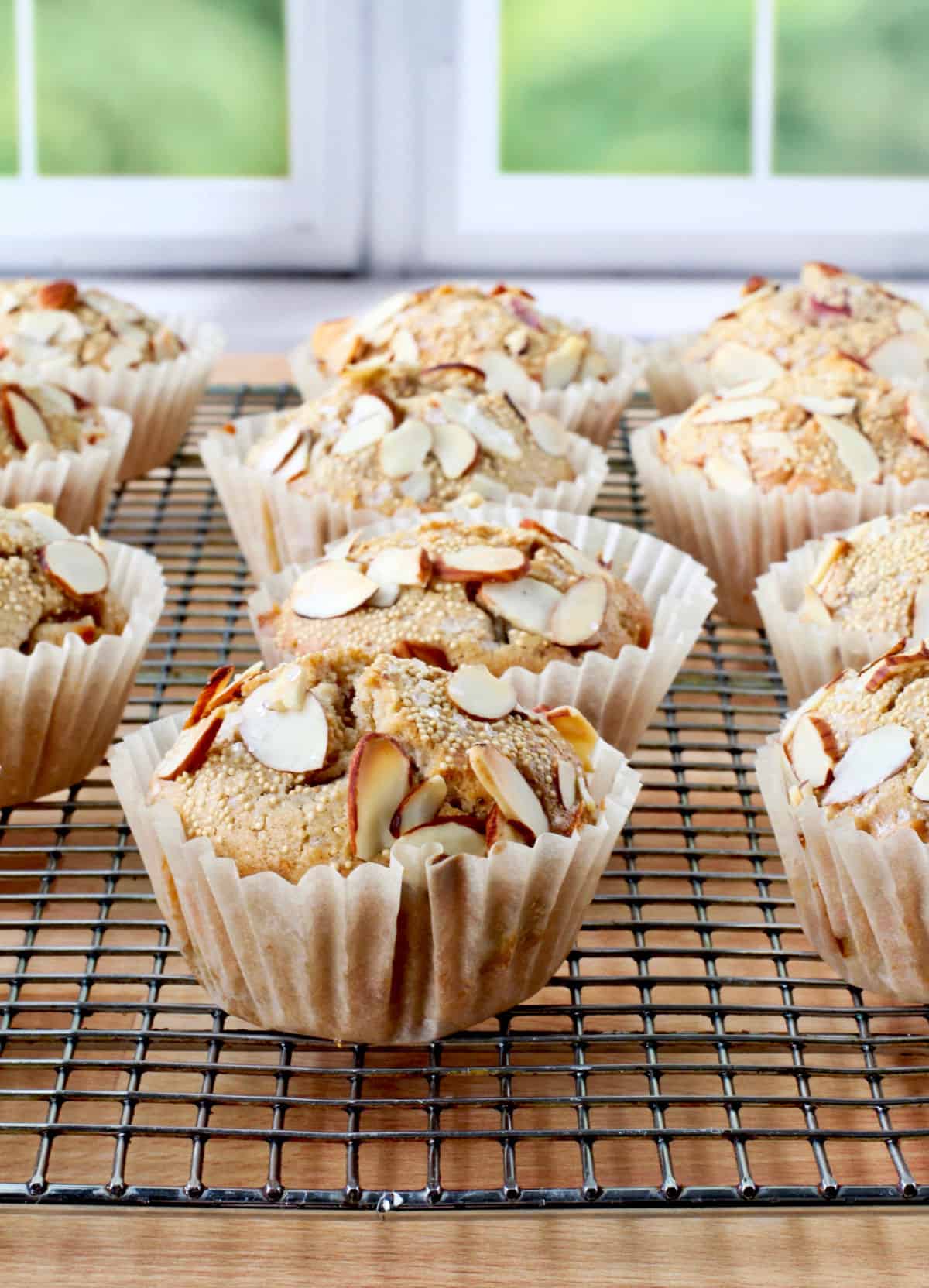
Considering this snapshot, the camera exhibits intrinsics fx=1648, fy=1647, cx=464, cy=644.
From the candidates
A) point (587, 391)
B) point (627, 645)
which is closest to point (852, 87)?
point (587, 391)

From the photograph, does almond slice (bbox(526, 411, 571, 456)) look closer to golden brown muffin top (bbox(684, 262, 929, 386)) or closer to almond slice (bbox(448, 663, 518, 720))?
golden brown muffin top (bbox(684, 262, 929, 386))

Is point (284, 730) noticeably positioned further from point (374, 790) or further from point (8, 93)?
point (8, 93)

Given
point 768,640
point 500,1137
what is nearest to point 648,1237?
point 500,1137

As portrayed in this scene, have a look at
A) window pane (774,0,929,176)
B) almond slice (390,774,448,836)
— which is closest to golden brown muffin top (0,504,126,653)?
almond slice (390,774,448,836)

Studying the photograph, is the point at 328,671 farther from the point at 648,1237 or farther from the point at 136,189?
the point at 136,189

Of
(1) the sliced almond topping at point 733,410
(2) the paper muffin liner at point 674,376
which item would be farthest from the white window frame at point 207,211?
(1) the sliced almond topping at point 733,410

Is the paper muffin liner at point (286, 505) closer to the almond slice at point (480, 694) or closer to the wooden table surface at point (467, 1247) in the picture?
the almond slice at point (480, 694)
